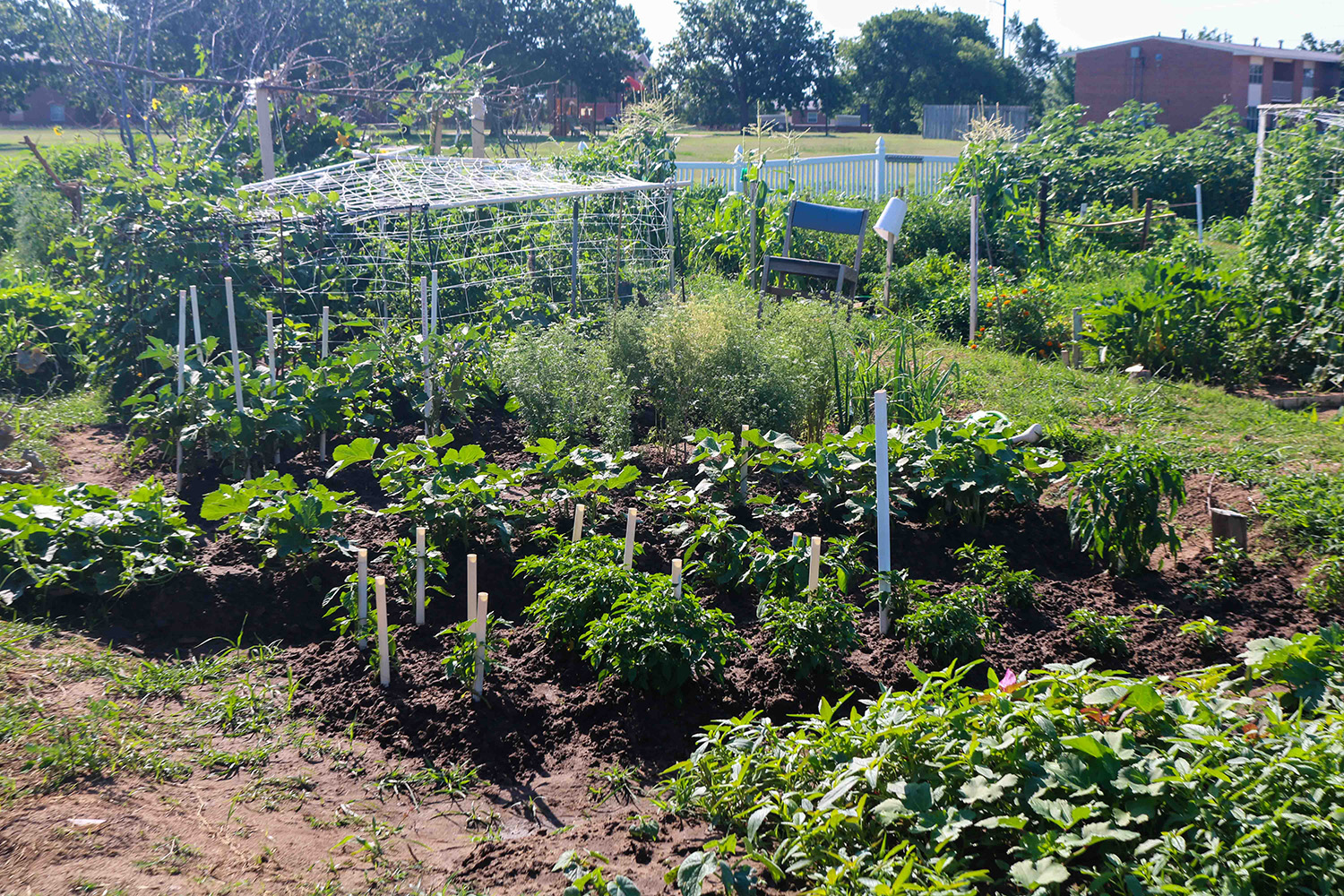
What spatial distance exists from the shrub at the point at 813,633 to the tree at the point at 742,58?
4643 cm

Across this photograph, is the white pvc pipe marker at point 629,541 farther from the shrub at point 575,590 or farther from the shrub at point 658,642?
the shrub at point 658,642

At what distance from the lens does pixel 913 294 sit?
32.4 ft

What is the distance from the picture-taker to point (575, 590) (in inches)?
138

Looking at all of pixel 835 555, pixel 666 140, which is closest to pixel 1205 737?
pixel 835 555

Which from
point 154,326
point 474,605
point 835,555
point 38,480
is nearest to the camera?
point 474,605

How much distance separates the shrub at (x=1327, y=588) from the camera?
3.87 metres

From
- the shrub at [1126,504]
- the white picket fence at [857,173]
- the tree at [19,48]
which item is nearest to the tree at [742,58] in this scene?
the tree at [19,48]

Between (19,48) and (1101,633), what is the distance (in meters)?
38.6

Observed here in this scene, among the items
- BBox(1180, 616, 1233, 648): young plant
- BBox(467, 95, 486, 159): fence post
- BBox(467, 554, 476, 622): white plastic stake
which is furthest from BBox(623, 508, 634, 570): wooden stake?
BBox(467, 95, 486, 159): fence post

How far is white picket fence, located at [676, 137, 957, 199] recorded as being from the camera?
15.1m

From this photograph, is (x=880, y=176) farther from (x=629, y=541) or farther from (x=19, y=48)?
(x=19, y=48)

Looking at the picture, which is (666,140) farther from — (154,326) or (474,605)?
(474,605)

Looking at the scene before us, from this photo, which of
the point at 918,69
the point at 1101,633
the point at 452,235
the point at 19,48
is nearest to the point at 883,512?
the point at 1101,633

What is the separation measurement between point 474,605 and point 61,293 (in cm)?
630
